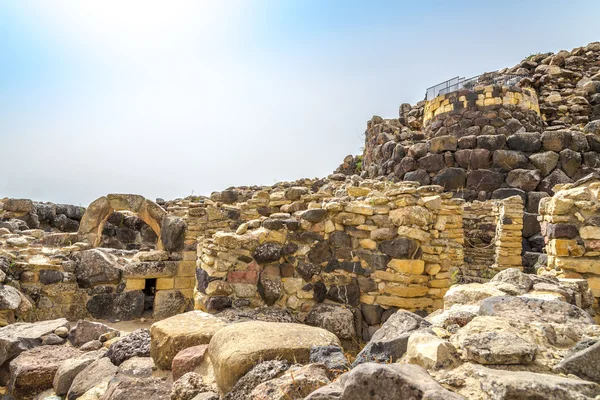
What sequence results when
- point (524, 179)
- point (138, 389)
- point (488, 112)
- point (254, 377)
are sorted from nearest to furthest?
point (254, 377)
point (138, 389)
point (524, 179)
point (488, 112)

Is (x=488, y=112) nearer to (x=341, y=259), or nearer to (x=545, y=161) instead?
(x=545, y=161)

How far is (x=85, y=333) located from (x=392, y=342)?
2873 millimetres

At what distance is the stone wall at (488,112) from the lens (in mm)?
12742

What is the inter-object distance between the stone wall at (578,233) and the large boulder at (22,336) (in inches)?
190

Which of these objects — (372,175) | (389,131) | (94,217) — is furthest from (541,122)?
(94,217)

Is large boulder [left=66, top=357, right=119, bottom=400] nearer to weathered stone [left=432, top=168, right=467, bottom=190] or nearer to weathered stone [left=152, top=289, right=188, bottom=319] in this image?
weathered stone [left=152, top=289, right=188, bottom=319]

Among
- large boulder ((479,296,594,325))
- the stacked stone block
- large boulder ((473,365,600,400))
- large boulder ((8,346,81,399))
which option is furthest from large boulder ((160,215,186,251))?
the stacked stone block

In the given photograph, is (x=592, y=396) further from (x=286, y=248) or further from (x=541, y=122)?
(x=541, y=122)

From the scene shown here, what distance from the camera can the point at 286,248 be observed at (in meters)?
4.36

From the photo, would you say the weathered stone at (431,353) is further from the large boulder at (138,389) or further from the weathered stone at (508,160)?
the weathered stone at (508,160)

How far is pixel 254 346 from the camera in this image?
193cm

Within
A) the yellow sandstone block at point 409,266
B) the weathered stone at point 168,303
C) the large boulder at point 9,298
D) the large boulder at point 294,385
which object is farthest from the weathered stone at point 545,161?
the large boulder at point 9,298

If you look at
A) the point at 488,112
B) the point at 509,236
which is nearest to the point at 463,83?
the point at 488,112

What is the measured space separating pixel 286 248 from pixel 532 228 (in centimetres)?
817
